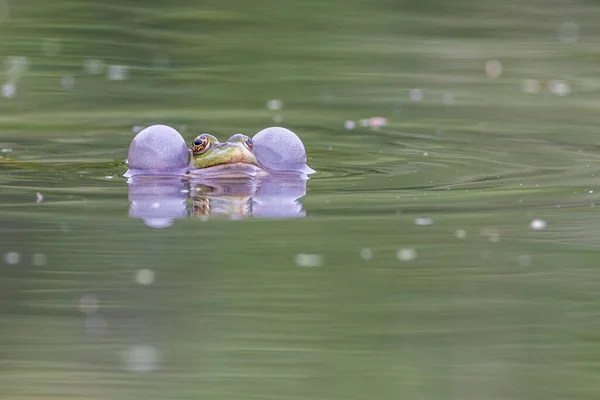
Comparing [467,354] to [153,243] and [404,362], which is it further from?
[153,243]

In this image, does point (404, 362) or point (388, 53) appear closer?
point (404, 362)

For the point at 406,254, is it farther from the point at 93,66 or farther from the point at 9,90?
the point at 93,66

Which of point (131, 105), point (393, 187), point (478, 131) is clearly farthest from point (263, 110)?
point (393, 187)

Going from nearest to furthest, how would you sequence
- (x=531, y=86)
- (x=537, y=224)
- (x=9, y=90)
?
(x=537, y=224) → (x=9, y=90) → (x=531, y=86)

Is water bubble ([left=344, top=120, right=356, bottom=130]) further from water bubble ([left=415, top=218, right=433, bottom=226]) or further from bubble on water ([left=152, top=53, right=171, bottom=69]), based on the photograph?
water bubble ([left=415, top=218, right=433, bottom=226])

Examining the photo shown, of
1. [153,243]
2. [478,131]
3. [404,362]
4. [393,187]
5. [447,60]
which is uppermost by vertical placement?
[447,60]

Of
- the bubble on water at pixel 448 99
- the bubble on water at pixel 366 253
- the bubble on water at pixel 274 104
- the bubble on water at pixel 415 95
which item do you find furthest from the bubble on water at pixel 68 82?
the bubble on water at pixel 366 253

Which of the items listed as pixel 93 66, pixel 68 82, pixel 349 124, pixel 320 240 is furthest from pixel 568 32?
pixel 320 240
